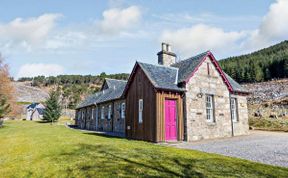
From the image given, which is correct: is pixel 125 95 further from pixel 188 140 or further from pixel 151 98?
pixel 188 140

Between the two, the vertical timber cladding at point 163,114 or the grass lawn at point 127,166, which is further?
the vertical timber cladding at point 163,114

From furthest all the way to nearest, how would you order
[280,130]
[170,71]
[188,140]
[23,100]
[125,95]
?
[23,100] → [280,130] → [125,95] → [170,71] → [188,140]

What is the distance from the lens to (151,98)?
51.0 ft

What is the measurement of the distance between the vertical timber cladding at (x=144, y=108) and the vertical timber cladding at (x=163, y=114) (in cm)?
29

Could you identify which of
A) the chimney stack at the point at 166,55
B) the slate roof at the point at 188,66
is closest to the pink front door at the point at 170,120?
the slate roof at the point at 188,66

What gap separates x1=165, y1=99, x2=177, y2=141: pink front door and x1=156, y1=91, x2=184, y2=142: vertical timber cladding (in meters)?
0.29

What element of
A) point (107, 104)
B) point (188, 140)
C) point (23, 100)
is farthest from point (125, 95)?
point (23, 100)

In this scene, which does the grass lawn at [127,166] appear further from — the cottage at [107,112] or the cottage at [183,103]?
the cottage at [107,112]

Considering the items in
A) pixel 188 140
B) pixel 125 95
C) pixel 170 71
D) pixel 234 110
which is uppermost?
pixel 170 71

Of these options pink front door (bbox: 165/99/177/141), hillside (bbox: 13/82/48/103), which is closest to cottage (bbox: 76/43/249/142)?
pink front door (bbox: 165/99/177/141)

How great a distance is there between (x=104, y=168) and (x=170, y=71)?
12.0 meters

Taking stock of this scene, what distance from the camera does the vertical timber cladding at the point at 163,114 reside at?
14.8 metres

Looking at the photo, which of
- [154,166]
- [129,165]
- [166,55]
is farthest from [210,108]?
[129,165]

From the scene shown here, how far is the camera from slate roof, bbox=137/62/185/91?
15.6 meters
